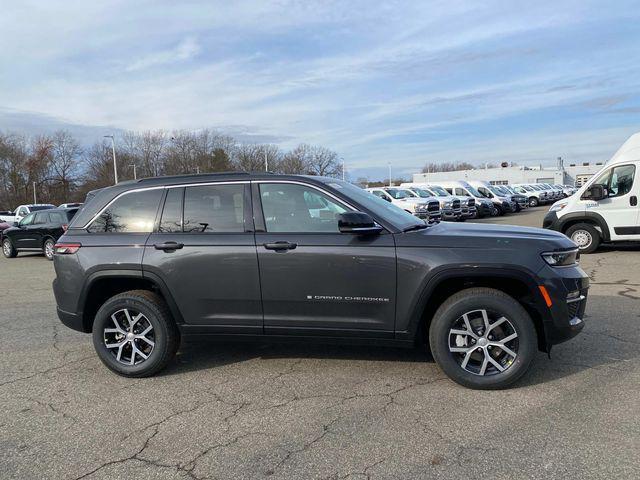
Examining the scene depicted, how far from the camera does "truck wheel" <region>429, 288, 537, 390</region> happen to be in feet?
13.0

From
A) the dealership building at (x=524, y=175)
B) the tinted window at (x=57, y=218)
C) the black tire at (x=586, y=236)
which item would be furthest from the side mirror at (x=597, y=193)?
the dealership building at (x=524, y=175)

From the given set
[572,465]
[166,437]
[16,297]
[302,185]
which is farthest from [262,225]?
[16,297]

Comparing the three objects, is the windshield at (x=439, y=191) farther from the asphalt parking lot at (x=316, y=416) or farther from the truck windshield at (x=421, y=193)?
the asphalt parking lot at (x=316, y=416)

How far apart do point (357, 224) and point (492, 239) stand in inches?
42.7

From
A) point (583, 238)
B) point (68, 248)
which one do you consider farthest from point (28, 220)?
point (583, 238)

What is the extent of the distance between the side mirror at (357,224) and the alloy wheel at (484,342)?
1.01 metres

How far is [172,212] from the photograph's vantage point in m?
4.67

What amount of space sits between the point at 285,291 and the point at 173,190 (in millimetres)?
1472

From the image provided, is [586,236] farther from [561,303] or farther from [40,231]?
[40,231]

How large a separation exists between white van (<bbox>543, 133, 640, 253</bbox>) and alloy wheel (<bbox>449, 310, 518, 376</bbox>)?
28.6 feet

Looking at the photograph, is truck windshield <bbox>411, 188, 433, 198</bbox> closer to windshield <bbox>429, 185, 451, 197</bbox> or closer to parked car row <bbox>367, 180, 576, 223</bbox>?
parked car row <bbox>367, 180, 576, 223</bbox>

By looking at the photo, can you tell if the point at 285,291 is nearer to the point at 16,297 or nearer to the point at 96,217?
the point at 96,217

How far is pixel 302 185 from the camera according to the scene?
4.45 m

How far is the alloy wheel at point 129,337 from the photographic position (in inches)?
182
